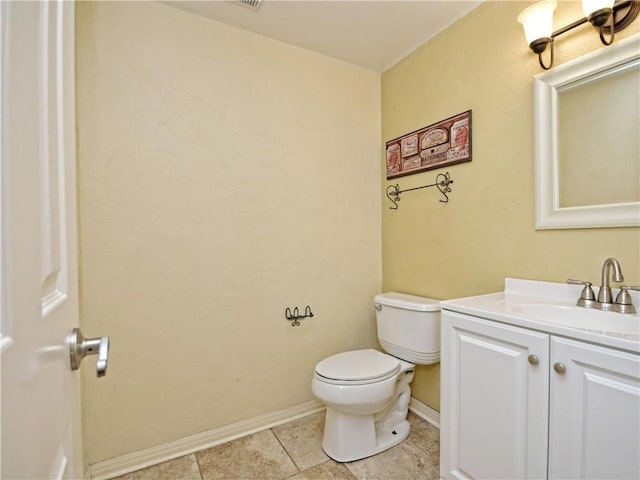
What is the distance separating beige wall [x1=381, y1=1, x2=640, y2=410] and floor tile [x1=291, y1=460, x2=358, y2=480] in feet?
2.23

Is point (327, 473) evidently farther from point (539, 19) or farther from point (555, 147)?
point (539, 19)

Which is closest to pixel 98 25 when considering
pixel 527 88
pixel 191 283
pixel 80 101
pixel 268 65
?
pixel 80 101

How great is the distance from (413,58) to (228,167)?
134cm

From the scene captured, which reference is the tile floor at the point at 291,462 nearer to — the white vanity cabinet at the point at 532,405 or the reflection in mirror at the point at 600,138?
the white vanity cabinet at the point at 532,405

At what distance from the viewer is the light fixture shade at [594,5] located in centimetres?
108

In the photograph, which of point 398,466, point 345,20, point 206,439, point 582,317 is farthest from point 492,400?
point 345,20

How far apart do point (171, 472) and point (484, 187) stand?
2066 millimetres

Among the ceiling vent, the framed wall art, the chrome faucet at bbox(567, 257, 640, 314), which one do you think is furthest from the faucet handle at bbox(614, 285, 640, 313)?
the ceiling vent

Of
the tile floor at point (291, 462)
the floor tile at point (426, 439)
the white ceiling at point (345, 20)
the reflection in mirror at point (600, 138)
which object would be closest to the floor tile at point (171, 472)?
the tile floor at point (291, 462)

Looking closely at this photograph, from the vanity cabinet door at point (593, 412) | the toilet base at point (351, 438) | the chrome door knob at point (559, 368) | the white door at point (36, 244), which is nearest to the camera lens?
the white door at point (36, 244)

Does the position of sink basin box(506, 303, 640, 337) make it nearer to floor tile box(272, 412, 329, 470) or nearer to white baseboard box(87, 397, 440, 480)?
white baseboard box(87, 397, 440, 480)

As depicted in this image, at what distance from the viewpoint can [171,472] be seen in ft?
4.85

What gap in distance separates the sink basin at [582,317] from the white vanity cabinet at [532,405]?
0.38 feet

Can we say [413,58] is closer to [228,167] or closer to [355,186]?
[355,186]
